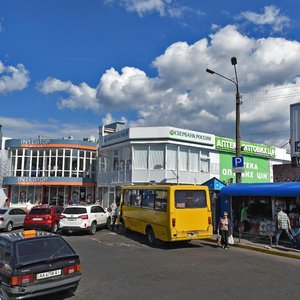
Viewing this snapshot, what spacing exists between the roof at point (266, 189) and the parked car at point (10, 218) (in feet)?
41.8

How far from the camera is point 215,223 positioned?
19469 millimetres

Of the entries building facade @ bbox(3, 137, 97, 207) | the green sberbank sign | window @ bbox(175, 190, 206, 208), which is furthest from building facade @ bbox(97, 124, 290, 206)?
window @ bbox(175, 190, 206, 208)

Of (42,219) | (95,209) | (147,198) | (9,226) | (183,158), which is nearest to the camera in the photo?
(147,198)

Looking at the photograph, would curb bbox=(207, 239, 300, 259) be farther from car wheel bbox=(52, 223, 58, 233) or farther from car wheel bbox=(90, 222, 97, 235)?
car wheel bbox=(52, 223, 58, 233)

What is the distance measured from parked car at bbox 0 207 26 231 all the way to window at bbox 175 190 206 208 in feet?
39.0

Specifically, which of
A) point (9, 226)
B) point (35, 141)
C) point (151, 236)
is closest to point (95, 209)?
point (9, 226)

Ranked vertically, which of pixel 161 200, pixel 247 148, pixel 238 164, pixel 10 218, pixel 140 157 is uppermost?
pixel 247 148

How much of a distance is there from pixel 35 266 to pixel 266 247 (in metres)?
10.1

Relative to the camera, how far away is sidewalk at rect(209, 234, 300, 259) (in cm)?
1336

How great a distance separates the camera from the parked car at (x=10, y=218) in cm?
2144

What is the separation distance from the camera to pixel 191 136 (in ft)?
107

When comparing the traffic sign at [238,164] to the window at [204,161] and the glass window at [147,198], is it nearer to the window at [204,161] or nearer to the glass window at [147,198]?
the glass window at [147,198]

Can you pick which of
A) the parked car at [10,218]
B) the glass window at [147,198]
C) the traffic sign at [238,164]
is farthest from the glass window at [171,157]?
the glass window at [147,198]

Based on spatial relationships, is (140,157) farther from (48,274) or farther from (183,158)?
(48,274)
